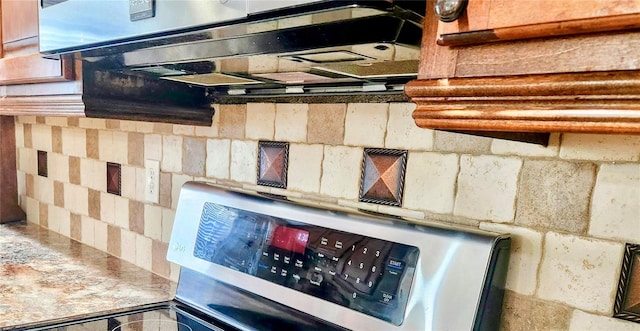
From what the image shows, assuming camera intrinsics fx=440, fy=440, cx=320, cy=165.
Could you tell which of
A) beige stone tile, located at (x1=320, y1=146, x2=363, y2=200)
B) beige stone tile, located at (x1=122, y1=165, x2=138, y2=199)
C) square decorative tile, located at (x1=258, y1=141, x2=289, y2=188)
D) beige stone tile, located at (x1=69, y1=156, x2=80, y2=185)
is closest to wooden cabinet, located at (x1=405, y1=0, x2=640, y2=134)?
beige stone tile, located at (x1=320, y1=146, x2=363, y2=200)

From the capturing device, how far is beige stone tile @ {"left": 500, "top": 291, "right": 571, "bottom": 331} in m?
0.58

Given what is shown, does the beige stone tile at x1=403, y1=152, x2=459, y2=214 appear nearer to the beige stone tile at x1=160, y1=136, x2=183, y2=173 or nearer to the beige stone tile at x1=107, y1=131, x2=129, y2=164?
the beige stone tile at x1=160, y1=136, x2=183, y2=173

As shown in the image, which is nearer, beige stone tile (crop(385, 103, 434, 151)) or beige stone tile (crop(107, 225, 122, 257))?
beige stone tile (crop(385, 103, 434, 151))

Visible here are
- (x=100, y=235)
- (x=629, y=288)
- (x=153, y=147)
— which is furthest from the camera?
(x=100, y=235)

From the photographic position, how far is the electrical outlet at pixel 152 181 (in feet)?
3.94

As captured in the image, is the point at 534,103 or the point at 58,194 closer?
the point at 534,103

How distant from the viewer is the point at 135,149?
4.17 feet

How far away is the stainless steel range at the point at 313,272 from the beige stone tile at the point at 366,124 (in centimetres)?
14

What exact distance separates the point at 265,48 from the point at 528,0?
0.32 m

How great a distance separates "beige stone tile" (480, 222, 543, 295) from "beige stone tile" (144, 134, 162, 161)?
91cm

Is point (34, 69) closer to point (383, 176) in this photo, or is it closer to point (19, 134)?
point (383, 176)

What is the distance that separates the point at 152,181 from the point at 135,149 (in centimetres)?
13

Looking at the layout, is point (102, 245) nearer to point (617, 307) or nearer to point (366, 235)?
point (366, 235)

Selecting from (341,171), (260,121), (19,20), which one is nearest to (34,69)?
(19,20)
